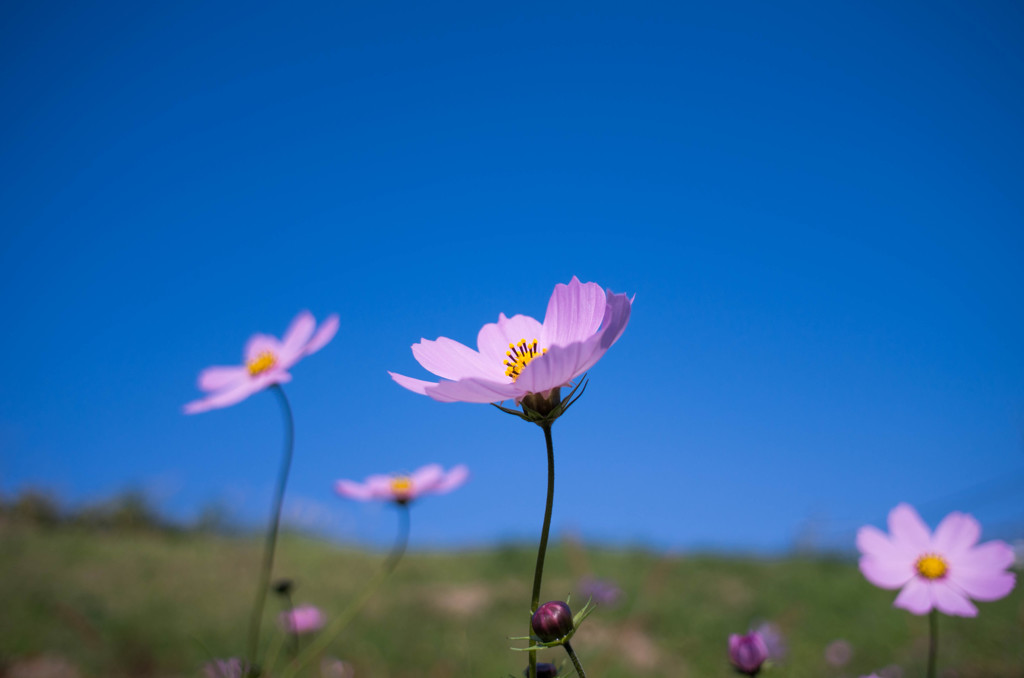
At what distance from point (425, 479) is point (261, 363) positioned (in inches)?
15.0

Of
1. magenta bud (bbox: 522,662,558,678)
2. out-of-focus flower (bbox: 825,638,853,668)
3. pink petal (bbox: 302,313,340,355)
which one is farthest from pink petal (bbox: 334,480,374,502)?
out-of-focus flower (bbox: 825,638,853,668)

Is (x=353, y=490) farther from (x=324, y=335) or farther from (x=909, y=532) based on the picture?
(x=909, y=532)

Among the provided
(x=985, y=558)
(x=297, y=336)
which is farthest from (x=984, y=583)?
(x=297, y=336)

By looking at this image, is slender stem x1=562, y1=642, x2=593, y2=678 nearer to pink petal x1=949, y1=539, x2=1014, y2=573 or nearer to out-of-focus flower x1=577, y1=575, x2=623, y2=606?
pink petal x1=949, y1=539, x2=1014, y2=573

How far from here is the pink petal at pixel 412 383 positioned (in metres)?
0.56

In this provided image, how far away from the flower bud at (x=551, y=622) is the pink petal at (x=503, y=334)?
0.86 ft

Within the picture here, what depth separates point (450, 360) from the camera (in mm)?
625

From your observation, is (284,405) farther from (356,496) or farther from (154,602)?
(154,602)

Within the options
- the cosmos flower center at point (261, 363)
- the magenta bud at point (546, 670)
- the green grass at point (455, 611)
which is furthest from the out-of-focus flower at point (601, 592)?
the magenta bud at point (546, 670)

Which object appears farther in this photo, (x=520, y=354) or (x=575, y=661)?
(x=520, y=354)

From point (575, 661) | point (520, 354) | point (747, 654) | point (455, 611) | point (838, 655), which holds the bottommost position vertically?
point (575, 661)

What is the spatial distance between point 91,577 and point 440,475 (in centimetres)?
269

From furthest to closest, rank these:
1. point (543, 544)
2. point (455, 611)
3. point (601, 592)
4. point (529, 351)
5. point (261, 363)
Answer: point (455, 611) → point (601, 592) → point (261, 363) → point (529, 351) → point (543, 544)

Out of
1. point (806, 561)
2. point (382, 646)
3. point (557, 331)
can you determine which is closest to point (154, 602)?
point (382, 646)
